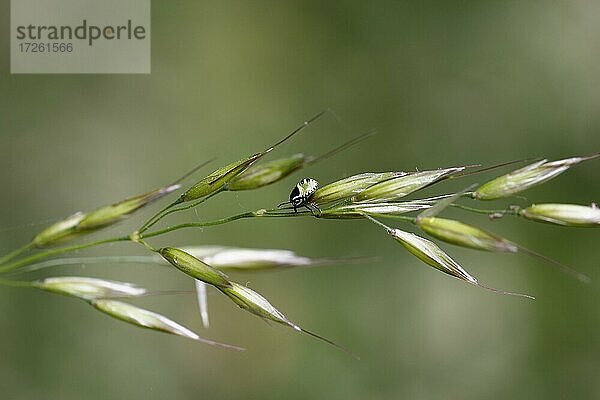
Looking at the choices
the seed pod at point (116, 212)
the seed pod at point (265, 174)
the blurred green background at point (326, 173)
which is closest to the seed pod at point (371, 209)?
the seed pod at point (265, 174)

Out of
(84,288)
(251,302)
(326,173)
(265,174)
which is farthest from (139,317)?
(326,173)

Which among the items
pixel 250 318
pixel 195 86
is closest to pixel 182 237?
pixel 250 318

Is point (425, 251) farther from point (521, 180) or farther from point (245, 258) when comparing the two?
point (245, 258)

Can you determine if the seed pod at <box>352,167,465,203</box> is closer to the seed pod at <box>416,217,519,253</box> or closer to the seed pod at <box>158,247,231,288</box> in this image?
the seed pod at <box>416,217,519,253</box>

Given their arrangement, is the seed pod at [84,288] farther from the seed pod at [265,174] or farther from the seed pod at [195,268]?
the seed pod at [265,174]

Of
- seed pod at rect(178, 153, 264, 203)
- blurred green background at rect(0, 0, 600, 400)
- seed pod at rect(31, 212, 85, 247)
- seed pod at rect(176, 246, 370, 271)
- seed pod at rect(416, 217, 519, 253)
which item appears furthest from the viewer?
blurred green background at rect(0, 0, 600, 400)

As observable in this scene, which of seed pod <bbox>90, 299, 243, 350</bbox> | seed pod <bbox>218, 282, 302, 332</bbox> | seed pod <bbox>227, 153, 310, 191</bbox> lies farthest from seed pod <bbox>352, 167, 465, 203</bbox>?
seed pod <bbox>90, 299, 243, 350</bbox>
